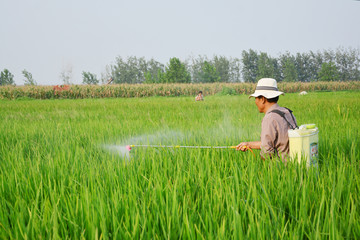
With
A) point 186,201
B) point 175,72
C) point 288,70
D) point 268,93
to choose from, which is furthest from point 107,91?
point 288,70

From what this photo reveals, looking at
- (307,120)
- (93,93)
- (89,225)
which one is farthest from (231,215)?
(93,93)

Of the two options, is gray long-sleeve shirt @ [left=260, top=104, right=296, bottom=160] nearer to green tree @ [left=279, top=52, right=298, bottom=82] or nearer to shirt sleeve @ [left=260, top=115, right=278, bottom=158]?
shirt sleeve @ [left=260, top=115, right=278, bottom=158]

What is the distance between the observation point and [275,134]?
2223 millimetres

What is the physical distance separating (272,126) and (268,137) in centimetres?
9

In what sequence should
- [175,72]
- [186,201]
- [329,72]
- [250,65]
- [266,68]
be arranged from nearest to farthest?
[186,201] < [175,72] < [329,72] < [266,68] < [250,65]

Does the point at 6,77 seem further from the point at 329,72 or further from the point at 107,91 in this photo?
the point at 329,72

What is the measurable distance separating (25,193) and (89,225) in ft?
2.80

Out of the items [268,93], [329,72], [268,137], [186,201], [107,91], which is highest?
[329,72]

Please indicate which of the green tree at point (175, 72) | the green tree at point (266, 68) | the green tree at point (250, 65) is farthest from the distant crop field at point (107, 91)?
the green tree at point (250, 65)

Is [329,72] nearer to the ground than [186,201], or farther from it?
farther from it

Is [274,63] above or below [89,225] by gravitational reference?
above

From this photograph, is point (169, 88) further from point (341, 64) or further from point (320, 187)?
point (341, 64)

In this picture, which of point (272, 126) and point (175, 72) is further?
point (175, 72)

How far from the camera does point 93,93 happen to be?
88.5 ft
